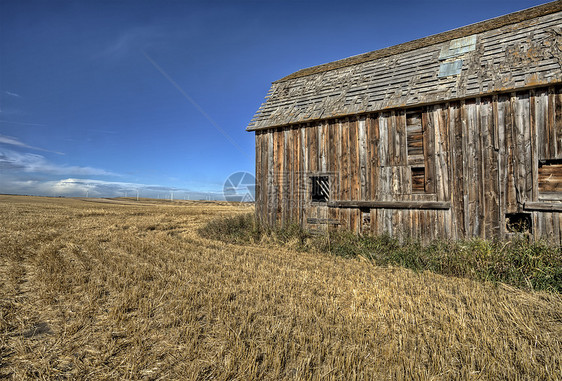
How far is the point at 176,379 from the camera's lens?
2471 mm

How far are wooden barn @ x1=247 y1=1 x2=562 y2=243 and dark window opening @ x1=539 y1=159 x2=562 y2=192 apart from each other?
3cm

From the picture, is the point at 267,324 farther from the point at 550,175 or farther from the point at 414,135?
the point at 550,175

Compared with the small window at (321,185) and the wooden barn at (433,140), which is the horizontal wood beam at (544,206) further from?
the small window at (321,185)

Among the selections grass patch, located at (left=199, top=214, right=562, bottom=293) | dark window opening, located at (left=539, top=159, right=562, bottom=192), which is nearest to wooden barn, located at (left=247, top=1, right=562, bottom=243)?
dark window opening, located at (left=539, top=159, right=562, bottom=192)

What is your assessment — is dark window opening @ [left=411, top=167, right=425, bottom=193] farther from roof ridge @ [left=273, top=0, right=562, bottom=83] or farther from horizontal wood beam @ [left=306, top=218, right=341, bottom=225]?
roof ridge @ [left=273, top=0, right=562, bottom=83]


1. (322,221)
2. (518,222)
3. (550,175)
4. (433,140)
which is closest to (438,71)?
(433,140)

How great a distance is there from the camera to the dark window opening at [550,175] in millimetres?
6855

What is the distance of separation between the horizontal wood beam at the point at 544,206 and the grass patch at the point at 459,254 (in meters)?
0.79

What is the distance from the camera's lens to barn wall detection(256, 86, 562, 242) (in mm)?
7008

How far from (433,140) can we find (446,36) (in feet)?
16.6

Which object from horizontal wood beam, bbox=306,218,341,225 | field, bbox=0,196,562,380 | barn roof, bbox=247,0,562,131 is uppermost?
barn roof, bbox=247,0,562,131

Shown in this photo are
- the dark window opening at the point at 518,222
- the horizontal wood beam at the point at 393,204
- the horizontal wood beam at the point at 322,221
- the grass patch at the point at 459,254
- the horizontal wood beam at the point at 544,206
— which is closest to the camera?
the grass patch at the point at 459,254

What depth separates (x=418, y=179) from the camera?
8.59 metres

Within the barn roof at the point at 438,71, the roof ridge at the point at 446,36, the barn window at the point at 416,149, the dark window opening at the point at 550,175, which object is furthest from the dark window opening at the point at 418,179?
the roof ridge at the point at 446,36
